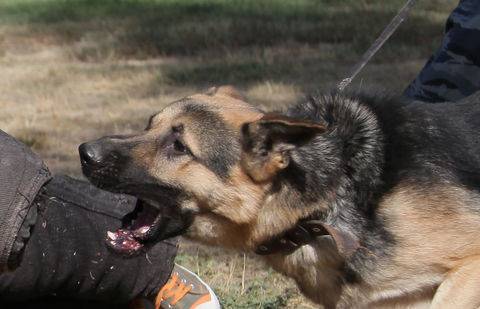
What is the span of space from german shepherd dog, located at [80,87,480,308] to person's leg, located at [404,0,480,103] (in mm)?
1753

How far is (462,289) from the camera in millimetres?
4191

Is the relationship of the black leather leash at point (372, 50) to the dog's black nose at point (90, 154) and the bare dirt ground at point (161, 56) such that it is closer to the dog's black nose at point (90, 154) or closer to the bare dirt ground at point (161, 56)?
the dog's black nose at point (90, 154)

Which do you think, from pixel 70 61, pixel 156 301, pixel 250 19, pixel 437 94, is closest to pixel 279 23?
pixel 250 19

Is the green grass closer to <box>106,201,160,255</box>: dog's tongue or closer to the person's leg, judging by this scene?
the person's leg

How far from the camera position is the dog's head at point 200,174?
4156 millimetres

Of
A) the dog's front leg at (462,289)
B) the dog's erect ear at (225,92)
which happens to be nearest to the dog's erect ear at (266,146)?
the dog's erect ear at (225,92)

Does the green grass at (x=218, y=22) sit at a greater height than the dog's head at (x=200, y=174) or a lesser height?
lesser

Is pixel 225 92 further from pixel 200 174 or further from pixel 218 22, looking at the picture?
pixel 218 22

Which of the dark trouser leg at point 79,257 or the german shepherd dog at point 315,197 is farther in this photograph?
the dark trouser leg at point 79,257

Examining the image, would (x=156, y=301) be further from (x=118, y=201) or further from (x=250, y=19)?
(x=250, y=19)

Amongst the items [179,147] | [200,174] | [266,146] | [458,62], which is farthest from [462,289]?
[458,62]

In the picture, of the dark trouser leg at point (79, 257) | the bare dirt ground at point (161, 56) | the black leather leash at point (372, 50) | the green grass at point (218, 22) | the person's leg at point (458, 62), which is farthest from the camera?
the green grass at point (218, 22)

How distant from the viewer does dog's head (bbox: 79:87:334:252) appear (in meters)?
4.16

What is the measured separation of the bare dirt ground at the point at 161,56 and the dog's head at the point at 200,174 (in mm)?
3539
